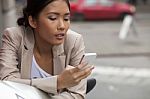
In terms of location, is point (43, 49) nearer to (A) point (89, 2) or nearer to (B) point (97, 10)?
(B) point (97, 10)

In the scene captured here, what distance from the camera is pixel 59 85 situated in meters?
2.12

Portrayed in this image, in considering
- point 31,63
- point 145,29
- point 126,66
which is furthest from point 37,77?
point 145,29

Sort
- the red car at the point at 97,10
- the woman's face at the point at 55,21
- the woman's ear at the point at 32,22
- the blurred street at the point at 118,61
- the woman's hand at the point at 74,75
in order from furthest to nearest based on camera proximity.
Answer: the red car at the point at 97,10
the blurred street at the point at 118,61
the woman's ear at the point at 32,22
the woman's face at the point at 55,21
the woman's hand at the point at 74,75

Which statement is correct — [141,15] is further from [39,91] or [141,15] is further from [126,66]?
[39,91]

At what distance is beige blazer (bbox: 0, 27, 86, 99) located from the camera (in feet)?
7.52

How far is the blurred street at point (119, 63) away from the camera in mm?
7574

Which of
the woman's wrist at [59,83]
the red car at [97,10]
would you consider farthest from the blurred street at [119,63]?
the woman's wrist at [59,83]

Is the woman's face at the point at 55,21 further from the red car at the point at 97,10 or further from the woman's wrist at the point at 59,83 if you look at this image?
the red car at the point at 97,10

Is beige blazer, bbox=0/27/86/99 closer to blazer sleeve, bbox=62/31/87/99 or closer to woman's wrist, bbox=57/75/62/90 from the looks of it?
blazer sleeve, bbox=62/31/87/99

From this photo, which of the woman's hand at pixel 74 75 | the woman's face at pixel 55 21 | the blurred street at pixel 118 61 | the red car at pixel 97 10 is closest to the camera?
the woman's hand at pixel 74 75

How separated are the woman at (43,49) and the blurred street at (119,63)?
1.31 m

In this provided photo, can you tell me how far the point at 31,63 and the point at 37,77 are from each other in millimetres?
80

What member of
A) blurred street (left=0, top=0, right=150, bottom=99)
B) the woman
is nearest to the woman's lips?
the woman

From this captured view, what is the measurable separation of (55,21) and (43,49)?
0.78 feet
